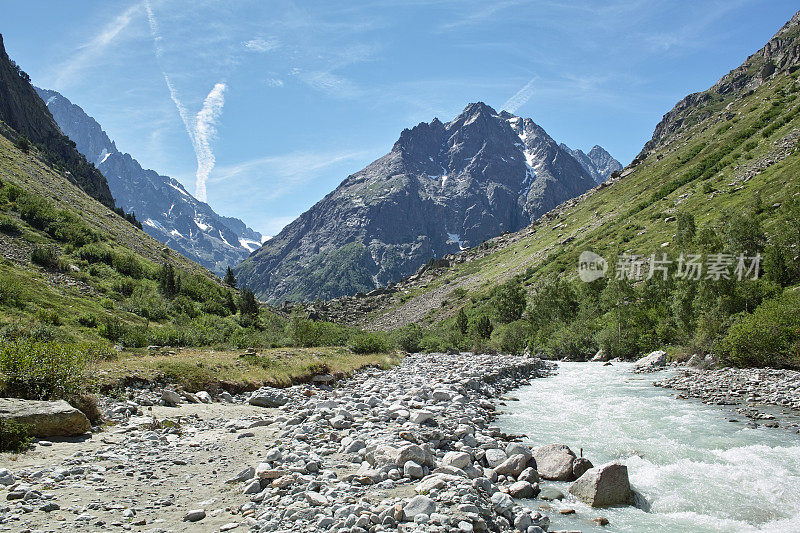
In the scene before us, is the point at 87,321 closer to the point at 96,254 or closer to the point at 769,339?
the point at 96,254

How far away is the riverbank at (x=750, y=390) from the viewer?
19131mm

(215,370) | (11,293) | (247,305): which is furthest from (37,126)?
(215,370)

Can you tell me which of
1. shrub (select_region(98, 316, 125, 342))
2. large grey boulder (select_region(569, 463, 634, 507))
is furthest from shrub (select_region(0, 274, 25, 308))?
large grey boulder (select_region(569, 463, 634, 507))

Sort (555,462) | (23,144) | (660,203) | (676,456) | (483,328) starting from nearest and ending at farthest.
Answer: (555,462)
(676,456)
(483,328)
(23,144)
(660,203)

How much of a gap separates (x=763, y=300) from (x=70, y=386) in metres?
44.8

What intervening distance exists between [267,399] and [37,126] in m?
150

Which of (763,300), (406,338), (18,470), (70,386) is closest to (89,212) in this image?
(406,338)

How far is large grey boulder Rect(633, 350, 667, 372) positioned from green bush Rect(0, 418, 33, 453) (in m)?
39.7

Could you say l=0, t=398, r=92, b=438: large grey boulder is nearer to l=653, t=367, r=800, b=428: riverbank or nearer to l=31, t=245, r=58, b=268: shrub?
l=653, t=367, r=800, b=428: riverbank

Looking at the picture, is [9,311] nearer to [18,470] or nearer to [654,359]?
[18,470]

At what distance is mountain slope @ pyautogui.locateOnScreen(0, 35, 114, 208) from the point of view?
11025cm

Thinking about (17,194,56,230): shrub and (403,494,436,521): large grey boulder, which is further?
(17,194,56,230): shrub

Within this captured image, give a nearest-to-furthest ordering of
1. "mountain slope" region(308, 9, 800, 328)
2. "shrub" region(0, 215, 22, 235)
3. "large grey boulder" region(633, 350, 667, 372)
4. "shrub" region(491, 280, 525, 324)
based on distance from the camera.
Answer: "large grey boulder" region(633, 350, 667, 372), "shrub" region(0, 215, 22, 235), "mountain slope" region(308, 9, 800, 328), "shrub" region(491, 280, 525, 324)

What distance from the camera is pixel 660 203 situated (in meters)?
95.6
